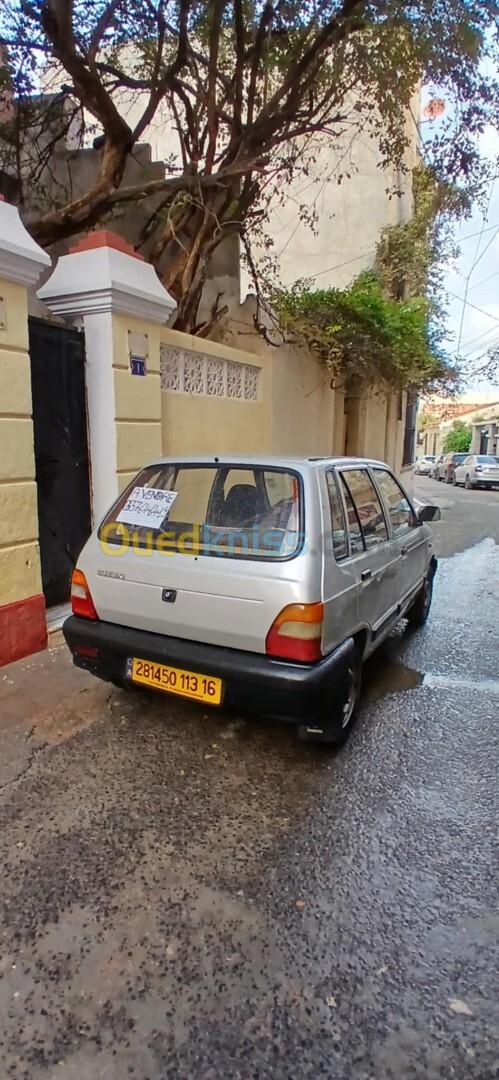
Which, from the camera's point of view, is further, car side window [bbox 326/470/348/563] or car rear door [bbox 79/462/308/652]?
car side window [bbox 326/470/348/563]

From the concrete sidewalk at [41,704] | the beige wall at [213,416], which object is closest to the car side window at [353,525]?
the concrete sidewalk at [41,704]

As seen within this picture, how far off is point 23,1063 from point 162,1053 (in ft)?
1.20

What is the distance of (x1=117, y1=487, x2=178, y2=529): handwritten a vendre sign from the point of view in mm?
3301

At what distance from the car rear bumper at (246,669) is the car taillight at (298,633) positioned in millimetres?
53

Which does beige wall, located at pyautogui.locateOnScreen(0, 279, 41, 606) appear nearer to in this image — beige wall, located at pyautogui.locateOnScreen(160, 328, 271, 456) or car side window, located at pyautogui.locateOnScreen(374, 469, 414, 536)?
beige wall, located at pyautogui.locateOnScreen(160, 328, 271, 456)

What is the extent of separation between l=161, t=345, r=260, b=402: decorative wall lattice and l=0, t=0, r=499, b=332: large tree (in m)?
0.76

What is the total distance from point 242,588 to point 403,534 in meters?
1.96

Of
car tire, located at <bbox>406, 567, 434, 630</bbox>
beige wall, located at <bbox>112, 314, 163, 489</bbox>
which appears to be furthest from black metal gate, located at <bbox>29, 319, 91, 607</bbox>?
car tire, located at <bbox>406, 567, 434, 630</bbox>

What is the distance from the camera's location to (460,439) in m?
43.2

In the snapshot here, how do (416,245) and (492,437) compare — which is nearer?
(416,245)

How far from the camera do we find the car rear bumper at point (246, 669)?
8.94 feet

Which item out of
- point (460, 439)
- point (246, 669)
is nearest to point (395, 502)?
point (246, 669)

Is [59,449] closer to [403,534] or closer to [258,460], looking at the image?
[258,460]

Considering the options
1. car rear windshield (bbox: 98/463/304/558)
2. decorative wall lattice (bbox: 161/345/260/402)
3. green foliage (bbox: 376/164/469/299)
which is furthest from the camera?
green foliage (bbox: 376/164/469/299)
